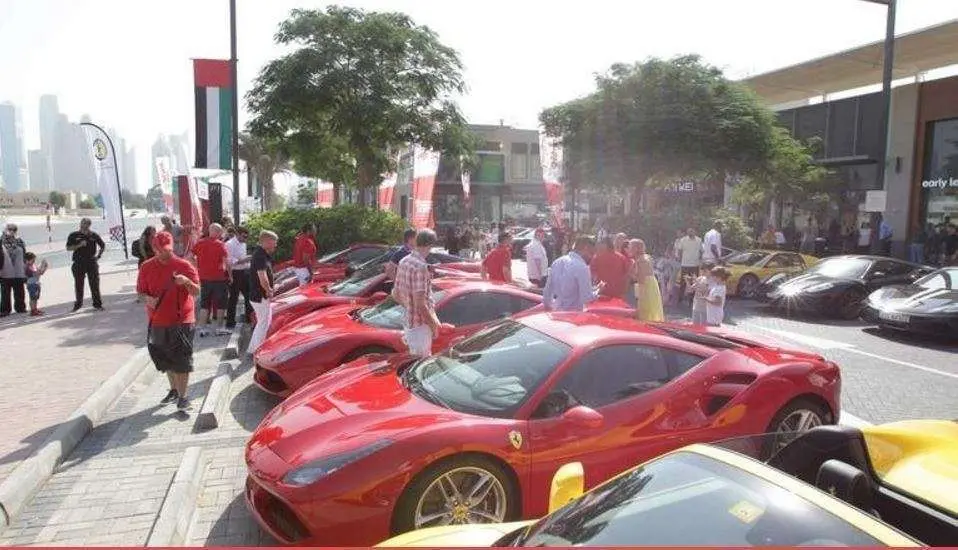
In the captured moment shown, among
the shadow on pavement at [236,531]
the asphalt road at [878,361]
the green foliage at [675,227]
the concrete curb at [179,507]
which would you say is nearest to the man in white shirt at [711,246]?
the asphalt road at [878,361]

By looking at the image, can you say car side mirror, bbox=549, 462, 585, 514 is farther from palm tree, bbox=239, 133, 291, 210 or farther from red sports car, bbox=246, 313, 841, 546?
palm tree, bbox=239, 133, 291, 210

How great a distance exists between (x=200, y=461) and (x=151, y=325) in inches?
74.0

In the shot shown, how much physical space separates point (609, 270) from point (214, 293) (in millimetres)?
6043

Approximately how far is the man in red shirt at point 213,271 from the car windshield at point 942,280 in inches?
452

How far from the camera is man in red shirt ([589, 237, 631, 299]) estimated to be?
354 inches

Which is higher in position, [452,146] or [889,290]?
[452,146]

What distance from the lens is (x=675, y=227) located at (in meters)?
21.4

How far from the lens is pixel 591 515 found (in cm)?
251

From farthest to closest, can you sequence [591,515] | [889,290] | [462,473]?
Answer: [889,290]
[462,473]
[591,515]

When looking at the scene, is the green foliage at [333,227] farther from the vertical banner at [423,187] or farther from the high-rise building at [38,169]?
the high-rise building at [38,169]

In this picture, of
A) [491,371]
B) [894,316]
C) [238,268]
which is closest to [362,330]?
[491,371]

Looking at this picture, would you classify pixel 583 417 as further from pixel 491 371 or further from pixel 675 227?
pixel 675 227

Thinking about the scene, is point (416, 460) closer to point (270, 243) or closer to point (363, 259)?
point (270, 243)

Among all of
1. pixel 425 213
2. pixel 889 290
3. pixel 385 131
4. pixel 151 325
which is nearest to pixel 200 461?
pixel 151 325
